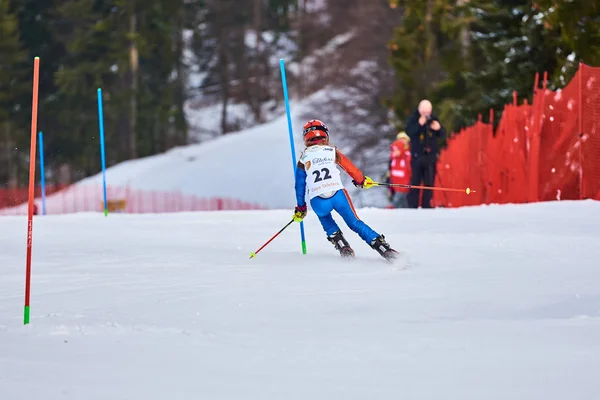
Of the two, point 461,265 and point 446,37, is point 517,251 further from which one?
point 446,37

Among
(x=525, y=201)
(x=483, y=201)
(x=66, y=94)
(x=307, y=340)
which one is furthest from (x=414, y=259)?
(x=66, y=94)

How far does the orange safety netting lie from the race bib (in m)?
5.78

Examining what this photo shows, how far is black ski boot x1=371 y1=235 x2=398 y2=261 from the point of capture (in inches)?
395

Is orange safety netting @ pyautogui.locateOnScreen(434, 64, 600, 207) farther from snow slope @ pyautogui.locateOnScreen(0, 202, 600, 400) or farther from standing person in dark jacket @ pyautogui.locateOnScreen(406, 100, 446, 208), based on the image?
snow slope @ pyautogui.locateOnScreen(0, 202, 600, 400)

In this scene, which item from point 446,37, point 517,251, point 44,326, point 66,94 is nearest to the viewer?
point 44,326

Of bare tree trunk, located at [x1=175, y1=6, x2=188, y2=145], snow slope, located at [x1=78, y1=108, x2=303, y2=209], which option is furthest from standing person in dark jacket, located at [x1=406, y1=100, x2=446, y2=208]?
bare tree trunk, located at [x1=175, y1=6, x2=188, y2=145]

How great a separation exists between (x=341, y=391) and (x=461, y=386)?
0.55 m

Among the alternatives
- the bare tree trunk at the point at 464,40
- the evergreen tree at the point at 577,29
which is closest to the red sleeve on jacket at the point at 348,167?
the evergreen tree at the point at 577,29

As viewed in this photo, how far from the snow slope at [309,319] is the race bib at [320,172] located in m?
0.62

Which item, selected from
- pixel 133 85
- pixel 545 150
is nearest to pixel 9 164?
pixel 133 85

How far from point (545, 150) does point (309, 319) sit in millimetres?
10019

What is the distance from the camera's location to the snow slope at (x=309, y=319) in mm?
5586

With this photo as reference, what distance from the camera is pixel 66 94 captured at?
2124 inches

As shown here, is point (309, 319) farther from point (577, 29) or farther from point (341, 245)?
point (577, 29)
